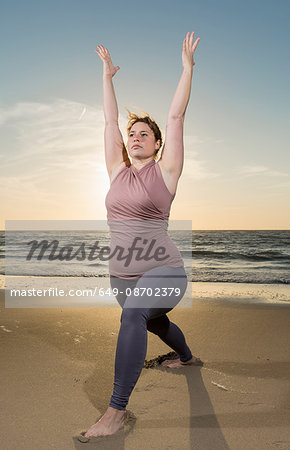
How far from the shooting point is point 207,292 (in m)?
7.69

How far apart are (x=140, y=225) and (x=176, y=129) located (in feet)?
2.38

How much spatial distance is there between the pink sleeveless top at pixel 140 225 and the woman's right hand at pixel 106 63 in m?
1.05

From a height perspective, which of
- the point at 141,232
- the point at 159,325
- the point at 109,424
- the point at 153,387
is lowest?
the point at 153,387

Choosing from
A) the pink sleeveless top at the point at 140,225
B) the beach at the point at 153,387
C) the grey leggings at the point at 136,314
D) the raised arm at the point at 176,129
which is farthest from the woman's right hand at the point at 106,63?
the beach at the point at 153,387

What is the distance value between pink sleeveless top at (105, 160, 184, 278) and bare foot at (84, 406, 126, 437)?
0.81m

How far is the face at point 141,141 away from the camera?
8.90 feet

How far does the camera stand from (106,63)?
3121 mm

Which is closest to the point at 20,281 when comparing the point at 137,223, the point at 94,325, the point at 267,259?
the point at 94,325

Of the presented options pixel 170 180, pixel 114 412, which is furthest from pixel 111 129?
pixel 114 412

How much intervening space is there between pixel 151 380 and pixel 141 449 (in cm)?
89

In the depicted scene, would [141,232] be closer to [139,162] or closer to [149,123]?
[139,162]

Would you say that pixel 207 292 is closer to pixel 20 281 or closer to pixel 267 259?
pixel 20 281

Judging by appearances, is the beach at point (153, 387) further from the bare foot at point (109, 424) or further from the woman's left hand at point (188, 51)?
the woman's left hand at point (188, 51)

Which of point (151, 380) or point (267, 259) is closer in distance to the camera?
point (151, 380)
